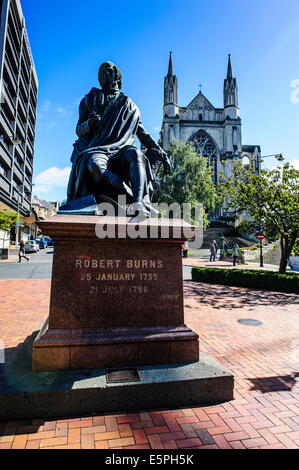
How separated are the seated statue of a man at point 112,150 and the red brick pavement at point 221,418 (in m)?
2.15

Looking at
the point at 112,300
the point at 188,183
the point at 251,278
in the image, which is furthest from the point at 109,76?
the point at 188,183

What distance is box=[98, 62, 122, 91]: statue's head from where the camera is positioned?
463 centimetres

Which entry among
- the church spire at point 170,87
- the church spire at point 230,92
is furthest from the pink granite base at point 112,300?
the church spire at point 230,92

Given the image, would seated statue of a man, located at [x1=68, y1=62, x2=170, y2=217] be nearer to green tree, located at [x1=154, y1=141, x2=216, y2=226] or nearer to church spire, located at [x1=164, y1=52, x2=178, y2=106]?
green tree, located at [x1=154, y1=141, x2=216, y2=226]

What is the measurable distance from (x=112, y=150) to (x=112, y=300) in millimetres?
2102

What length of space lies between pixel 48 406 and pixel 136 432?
2.74ft

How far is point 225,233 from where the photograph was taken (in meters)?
43.5

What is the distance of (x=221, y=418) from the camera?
268 cm

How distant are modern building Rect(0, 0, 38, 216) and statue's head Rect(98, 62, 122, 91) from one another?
2543 cm

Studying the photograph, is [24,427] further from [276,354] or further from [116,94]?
[116,94]

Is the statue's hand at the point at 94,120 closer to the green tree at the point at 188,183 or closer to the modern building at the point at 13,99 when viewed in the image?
the modern building at the point at 13,99

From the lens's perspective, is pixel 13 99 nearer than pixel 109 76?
No

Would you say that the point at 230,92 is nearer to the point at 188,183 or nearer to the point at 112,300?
the point at 188,183

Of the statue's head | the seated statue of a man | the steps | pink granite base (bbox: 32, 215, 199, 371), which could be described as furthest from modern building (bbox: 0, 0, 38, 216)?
pink granite base (bbox: 32, 215, 199, 371)
